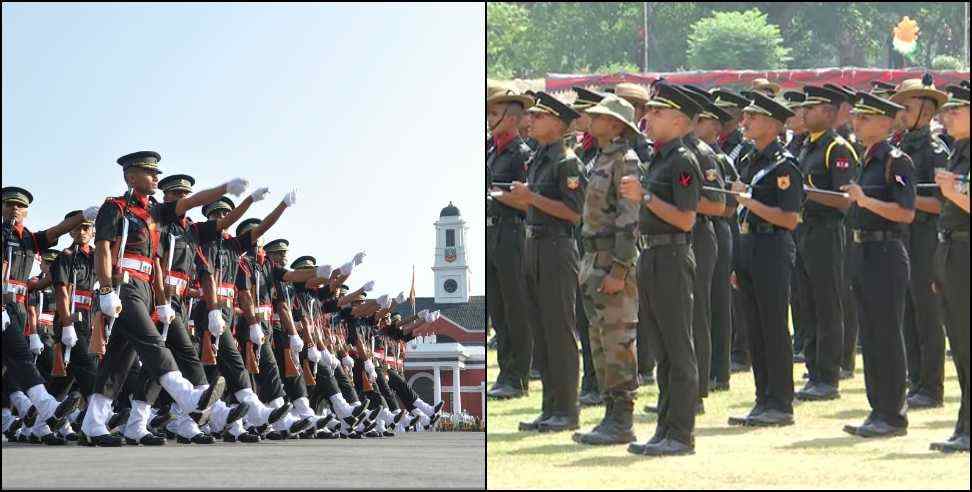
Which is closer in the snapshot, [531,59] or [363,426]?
[363,426]

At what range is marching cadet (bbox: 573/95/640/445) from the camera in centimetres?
845

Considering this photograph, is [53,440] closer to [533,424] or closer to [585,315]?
[533,424]

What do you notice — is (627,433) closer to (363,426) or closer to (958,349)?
(958,349)

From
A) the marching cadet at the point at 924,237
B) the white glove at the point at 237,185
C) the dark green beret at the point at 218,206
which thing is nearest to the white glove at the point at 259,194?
the white glove at the point at 237,185

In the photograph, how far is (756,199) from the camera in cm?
968

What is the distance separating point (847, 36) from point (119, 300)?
36110mm

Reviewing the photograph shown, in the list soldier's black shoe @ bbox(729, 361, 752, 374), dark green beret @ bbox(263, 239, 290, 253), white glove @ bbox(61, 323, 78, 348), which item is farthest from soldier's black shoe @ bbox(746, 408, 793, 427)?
dark green beret @ bbox(263, 239, 290, 253)

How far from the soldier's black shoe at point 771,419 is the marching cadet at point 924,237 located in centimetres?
109

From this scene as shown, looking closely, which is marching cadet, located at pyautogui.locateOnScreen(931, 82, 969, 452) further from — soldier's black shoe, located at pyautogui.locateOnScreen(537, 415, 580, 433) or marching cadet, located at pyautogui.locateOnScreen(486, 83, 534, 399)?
marching cadet, located at pyautogui.locateOnScreen(486, 83, 534, 399)

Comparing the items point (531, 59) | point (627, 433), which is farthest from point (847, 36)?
point (627, 433)

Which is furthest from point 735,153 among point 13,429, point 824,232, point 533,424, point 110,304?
point 13,429

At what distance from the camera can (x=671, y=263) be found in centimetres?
827

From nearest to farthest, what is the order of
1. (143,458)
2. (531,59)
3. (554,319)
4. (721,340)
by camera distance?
(143,458)
(554,319)
(721,340)
(531,59)

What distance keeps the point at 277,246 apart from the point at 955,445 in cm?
861
